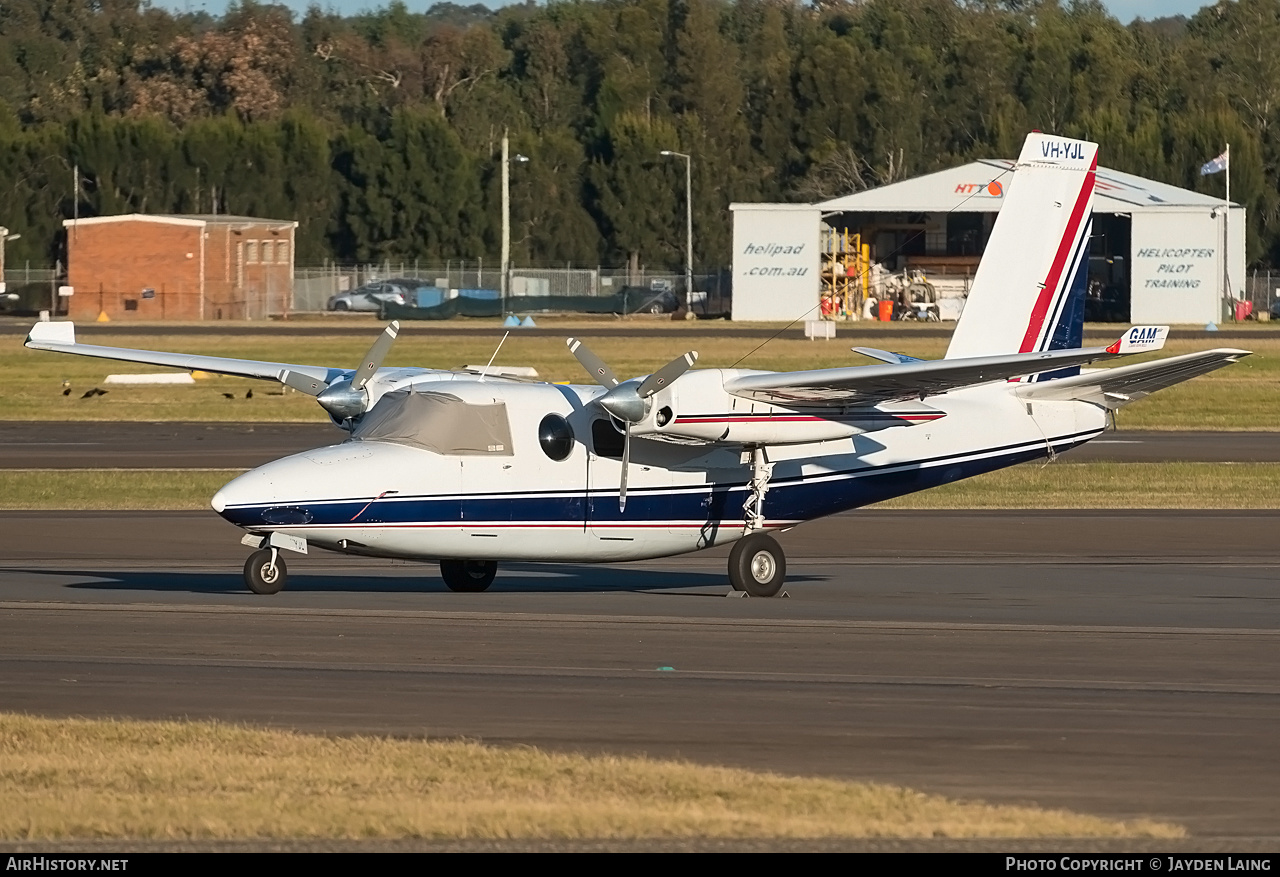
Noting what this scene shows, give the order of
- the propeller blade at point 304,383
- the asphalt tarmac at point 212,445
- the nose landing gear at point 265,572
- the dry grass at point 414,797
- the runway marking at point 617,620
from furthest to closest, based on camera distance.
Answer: the asphalt tarmac at point 212,445 → the propeller blade at point 304,383 → the nose landing gear at point 265,572 → the runway marking at point 617,620 → the dry grass at point 414,797

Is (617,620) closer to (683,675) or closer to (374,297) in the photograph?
(683,675)

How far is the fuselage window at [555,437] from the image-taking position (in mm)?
18469

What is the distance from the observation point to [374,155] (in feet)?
357

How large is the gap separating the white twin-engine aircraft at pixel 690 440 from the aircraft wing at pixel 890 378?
0.09 ft

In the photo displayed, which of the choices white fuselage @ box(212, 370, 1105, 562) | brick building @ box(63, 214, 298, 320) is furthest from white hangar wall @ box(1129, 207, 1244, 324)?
white fuselage @ box(212, 370, 1105, 562)

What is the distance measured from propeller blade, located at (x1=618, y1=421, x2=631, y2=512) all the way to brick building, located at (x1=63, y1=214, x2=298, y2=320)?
249ft

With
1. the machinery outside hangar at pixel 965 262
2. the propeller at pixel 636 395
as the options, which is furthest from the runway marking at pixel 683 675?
the machinery outside hangar at pixel 965 262

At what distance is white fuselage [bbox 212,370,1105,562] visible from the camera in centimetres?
1739

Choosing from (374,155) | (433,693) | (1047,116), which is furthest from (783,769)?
(1047,116)

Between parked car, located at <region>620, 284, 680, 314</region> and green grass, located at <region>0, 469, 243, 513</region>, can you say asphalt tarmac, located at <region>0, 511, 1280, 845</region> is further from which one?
parked car, located at <region>620, 284, 680, 314</region>

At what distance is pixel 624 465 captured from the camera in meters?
18.5

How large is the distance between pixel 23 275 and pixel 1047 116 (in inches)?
2524

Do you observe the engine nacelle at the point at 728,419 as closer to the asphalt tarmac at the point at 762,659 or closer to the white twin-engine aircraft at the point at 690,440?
the white twin-engine aircraft at the point at 690,440

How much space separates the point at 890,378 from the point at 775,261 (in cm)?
7260
